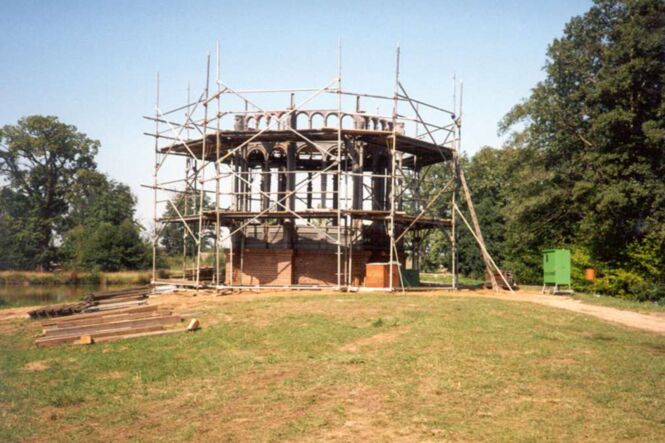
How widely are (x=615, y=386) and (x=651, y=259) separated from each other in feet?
58.1

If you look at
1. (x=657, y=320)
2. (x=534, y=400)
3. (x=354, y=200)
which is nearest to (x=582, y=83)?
(x=354, y=200)

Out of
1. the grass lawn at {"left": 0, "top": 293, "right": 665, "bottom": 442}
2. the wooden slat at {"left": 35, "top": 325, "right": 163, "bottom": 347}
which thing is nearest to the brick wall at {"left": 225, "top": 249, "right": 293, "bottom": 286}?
the grass lawn at {"left": 0, "top": 293, "right": 665, "bottom": 442}

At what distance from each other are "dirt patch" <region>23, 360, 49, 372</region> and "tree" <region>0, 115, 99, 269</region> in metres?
44.7

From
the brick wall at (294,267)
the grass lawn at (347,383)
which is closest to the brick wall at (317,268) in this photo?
the brick wall at (294,267)

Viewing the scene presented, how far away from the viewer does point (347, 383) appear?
8.99m

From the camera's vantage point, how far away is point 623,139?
84.9ft


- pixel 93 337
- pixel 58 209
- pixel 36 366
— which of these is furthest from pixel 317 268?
pixel 58 209

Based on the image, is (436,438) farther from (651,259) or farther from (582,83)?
(582,83)

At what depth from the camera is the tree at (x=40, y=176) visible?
53.5 meters

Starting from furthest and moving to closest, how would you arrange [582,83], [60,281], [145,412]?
[60,281] → [582,83] → [145,412]

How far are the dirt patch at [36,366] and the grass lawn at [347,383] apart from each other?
0.07 m

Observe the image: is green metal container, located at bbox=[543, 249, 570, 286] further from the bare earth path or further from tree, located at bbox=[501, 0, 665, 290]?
tree, located at bbox=[501, 0, 665, 290]

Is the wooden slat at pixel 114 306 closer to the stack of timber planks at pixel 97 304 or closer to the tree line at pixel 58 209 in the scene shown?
the stack of timber planks at pixel 97 304

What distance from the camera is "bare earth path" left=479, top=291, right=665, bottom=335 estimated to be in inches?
601
